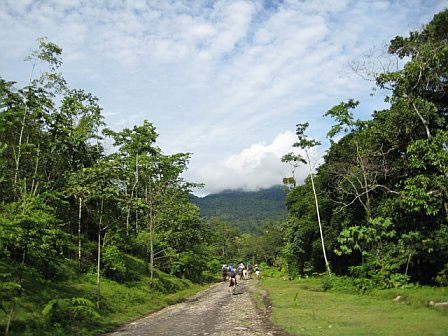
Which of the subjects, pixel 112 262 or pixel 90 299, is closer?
pixel 90 299

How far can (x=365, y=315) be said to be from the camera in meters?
13.2

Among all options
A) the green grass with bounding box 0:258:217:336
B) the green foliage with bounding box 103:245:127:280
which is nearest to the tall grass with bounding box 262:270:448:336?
the green grass with bounding box 0:258:217:336

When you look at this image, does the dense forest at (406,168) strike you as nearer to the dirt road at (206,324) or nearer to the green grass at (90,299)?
the dirt road at (206,324)

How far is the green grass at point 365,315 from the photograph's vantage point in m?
10.3

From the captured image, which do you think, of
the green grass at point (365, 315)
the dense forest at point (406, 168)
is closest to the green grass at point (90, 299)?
the green grass at point (365, 315)

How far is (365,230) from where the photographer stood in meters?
22.8

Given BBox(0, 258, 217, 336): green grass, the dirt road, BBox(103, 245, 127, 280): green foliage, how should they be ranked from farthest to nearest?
BBox(103, 245, 127, 280): green foliage, BBox(0, 258, 217, 336): green grass, the dirt road

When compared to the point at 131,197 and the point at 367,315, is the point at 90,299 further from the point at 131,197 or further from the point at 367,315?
the point at 367,315

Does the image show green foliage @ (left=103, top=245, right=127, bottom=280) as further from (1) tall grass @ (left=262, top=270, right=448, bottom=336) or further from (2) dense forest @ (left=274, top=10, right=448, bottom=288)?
(2) dense forest @ (left=274, top=10, right=448, bottom=288)

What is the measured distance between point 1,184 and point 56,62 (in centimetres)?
869

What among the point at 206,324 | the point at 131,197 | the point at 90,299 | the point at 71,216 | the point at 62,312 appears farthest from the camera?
the point at 71,216

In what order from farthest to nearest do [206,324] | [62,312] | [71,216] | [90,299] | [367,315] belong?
[71,216] → [90,299] → [206,324] → [62,312] → [367,315]

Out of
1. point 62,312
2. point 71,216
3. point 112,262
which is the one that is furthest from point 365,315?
point 71,216

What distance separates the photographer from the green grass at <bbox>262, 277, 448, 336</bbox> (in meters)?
10.3
